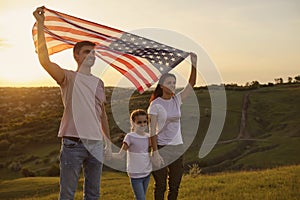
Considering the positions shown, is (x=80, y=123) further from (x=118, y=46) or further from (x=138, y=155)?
(x=118, y=46)

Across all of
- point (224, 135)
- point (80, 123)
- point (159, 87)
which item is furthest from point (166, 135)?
point (224, 135)

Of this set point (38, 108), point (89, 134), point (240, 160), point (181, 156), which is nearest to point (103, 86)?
point (89, 134)

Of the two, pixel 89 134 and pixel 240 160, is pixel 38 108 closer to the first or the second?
pixel 240 160

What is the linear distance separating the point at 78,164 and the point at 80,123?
47cm

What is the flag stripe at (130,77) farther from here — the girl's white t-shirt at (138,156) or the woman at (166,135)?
the girl's white t-shirt at (138,156)

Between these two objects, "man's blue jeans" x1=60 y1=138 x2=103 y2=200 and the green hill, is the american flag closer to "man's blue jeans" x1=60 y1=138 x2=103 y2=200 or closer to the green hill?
the green hill

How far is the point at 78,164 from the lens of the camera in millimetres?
5457

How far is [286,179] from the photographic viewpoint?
1225 cm

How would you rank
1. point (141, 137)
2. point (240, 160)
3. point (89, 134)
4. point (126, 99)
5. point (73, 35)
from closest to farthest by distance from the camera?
point (89, 134)
point (141, 137)
point (73, 35)
point (126, 99)
point (240, 160)

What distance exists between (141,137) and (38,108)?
11915 centimetres

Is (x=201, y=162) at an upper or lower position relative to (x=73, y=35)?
lower

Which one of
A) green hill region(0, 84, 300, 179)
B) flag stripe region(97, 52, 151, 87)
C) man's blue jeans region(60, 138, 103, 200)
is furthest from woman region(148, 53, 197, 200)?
green hill region(0, 84, 300, 179)

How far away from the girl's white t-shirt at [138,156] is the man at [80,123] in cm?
130

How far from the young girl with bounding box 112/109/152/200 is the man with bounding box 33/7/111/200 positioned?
4.29 ft
